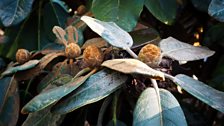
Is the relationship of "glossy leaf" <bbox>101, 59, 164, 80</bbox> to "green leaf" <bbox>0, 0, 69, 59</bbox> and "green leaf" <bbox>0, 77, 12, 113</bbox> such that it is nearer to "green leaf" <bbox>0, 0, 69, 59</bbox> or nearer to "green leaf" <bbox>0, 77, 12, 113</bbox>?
"green leaf" <bbox>0, 77, 12, 113</bbox>

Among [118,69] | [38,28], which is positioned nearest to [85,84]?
[118,69]

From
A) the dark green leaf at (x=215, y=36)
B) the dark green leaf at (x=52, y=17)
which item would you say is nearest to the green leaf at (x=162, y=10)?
the dark green leaf at (x=215, y=36)

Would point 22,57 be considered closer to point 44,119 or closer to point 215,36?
point 44,119

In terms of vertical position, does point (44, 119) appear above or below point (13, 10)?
below

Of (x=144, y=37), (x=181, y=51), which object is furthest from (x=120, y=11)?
(x=181, y=51)

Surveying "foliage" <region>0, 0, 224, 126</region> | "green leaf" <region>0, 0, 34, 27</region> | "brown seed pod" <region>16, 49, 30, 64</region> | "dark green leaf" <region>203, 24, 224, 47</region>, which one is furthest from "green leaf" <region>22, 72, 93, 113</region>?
"dark green leaf" <region>203, 24, 224, 47</region>

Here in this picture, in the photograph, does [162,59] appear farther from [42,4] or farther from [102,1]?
[42,4]
